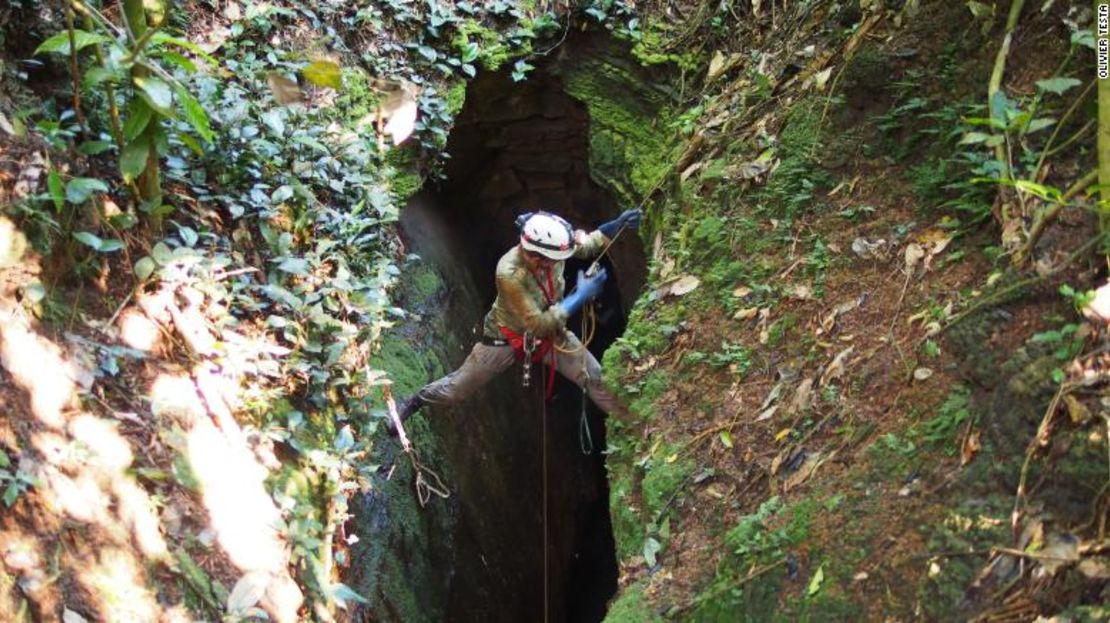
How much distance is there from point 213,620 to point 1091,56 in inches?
174

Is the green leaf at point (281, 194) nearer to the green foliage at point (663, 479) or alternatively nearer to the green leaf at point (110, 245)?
the green leaf at point (110, 245)

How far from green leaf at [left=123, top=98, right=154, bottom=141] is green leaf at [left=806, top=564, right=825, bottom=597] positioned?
348 cm

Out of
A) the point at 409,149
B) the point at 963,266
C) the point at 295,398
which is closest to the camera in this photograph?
the point at 963,266

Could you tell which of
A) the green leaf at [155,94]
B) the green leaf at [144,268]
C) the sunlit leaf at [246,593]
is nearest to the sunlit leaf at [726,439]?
the sunlit leaf at [246,593]

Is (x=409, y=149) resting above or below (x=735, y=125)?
above

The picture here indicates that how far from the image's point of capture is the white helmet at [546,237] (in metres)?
5.57

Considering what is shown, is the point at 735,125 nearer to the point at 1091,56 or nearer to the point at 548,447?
the point at 1091,56

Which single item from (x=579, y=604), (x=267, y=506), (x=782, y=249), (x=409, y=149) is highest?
(x=409, y=149)

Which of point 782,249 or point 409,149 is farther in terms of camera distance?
point 409,149

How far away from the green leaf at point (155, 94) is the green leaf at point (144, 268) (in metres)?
0.71

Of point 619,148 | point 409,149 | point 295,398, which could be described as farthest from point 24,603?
point 619,148

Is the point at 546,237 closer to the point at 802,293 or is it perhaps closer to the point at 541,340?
the point at 541,340

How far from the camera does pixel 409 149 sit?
7020mm

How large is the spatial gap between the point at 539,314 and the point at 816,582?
279 cm
